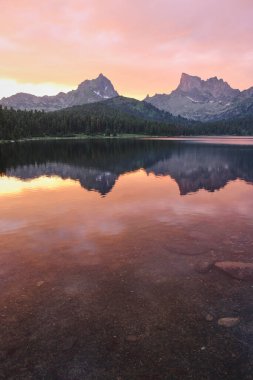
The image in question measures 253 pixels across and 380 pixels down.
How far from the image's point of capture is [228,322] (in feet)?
49.5

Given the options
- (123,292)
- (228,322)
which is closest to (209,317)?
(228,322)

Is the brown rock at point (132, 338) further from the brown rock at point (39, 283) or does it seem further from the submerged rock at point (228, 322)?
the brown rock at point (39, 283)

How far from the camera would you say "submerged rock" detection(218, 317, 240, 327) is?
49.0ft

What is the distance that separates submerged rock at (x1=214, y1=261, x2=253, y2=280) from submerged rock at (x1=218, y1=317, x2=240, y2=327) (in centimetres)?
474

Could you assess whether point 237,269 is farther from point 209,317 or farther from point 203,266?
point 209,317

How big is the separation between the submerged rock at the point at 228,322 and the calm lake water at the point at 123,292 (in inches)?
7.7

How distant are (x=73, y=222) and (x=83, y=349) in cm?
1967

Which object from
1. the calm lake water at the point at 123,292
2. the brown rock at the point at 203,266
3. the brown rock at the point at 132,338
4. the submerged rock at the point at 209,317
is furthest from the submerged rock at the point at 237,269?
the brown rock at the point at 132,338

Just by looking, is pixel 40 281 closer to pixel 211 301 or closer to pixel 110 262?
pixel 110 262

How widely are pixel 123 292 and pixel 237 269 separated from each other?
25.9 ft

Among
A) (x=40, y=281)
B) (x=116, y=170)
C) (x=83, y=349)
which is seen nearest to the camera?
(x=83, y=349)

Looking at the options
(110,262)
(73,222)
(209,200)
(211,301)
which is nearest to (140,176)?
(209,200)

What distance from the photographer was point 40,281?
19.1 metres

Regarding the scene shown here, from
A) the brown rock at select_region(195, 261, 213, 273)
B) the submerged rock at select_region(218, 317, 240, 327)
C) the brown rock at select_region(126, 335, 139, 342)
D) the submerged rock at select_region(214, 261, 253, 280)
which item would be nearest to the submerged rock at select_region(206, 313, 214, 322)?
the submerged rock at select_region(218, 317, 240, 327)
